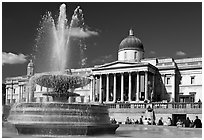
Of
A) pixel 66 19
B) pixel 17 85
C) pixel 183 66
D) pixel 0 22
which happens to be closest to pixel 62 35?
pixel 66 19

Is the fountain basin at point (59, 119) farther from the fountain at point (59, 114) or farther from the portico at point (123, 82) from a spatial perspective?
the portico at point (123, 82)

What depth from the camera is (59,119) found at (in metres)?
15.7

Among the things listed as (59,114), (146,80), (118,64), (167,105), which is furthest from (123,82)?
(59,114)

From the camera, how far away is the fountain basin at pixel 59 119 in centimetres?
1473

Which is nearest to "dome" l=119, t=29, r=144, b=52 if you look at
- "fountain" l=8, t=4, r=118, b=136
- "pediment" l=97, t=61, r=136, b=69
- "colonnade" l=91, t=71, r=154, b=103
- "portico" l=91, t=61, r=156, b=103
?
"pediment" l=97, t=61, r=136, b=69

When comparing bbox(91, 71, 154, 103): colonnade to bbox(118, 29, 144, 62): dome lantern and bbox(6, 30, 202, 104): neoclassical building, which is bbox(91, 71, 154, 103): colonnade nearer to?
bbox(6, 30, 202, 104): neoclassical building

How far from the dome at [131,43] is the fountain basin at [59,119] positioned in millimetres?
48570

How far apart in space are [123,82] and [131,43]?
9.09 m

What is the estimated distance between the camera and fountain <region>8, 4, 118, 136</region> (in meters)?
14.8

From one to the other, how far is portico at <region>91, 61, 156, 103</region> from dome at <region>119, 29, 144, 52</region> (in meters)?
6.40

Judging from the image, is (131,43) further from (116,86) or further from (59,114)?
(59,114)

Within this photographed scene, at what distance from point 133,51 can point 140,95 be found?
10.1 meters

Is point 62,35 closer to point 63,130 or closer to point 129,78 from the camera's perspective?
point 63,130

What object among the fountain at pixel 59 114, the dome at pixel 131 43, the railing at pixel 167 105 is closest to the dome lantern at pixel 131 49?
the dome at pixel 131 43
